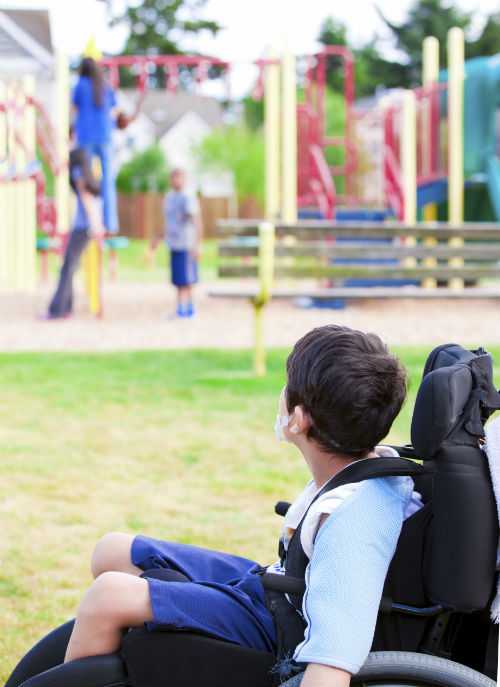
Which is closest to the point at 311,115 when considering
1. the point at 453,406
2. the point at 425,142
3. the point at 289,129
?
the point at 425,142

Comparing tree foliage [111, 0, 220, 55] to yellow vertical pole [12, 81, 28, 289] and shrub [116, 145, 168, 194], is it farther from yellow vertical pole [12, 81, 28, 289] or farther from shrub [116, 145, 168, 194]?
A: yellow vertical pole [12, 81, 28, 289]

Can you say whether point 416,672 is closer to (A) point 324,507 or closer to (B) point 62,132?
(A) point 324,507

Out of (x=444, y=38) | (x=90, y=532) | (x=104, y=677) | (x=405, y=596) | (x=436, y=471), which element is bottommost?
(x=90, y=532)

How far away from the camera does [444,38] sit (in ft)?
156

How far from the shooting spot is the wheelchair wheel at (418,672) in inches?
74.3

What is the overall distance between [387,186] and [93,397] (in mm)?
8876

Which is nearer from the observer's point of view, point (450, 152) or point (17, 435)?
point (17, 435)

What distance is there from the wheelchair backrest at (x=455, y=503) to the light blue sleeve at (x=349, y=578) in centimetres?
9

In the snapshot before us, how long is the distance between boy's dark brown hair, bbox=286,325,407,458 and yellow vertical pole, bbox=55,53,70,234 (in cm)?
1184

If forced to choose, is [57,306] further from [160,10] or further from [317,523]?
[160,10]

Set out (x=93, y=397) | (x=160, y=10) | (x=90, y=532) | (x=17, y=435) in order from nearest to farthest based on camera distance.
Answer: (x=90, y=532), (x=17, y=435), (x=93, y=397), (x=160, y=10)

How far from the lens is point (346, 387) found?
6.61 ft

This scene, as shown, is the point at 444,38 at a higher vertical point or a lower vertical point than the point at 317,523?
higher

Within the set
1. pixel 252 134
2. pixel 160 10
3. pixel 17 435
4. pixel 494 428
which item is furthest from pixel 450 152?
pixel 160 10
